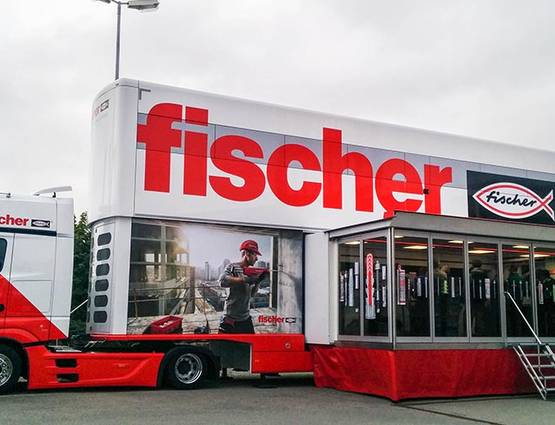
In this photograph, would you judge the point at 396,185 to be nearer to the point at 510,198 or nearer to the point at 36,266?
the point at 510,198

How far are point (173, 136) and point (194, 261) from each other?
2212 mm

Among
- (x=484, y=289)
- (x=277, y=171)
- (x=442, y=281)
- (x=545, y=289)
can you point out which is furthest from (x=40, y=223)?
(x=545, y=289)

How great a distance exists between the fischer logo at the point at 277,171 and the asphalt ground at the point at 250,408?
11.4 feet

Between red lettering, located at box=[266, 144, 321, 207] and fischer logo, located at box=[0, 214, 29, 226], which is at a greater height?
red lettering, located at box=[266, 144, 321, 207]

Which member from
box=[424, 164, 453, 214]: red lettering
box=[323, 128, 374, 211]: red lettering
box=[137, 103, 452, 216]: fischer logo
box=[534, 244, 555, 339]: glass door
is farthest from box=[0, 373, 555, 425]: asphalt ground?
box=[424, 164, 453, 214]: red lettering

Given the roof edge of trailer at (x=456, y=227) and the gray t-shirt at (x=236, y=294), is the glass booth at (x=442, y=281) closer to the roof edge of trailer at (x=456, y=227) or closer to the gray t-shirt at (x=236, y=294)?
the roof edge of trailer at (x=456, y=227)

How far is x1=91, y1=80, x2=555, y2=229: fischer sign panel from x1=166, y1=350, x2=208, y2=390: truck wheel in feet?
7.75

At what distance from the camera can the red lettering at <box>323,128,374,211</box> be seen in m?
13.8

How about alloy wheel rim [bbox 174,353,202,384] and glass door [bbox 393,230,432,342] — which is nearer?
glass door [bbox 393,230,432,342]

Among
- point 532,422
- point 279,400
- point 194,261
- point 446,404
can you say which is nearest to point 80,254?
point 194,261

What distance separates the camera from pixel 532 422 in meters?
9.41

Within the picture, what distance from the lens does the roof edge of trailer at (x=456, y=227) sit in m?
11.8

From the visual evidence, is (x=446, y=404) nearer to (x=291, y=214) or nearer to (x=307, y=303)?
(x=307, y=303)

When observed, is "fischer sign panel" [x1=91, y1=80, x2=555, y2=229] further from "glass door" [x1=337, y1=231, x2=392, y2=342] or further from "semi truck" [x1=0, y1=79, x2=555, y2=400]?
"glass door" [x1=337, y1=231, x2=392, y2=342]
